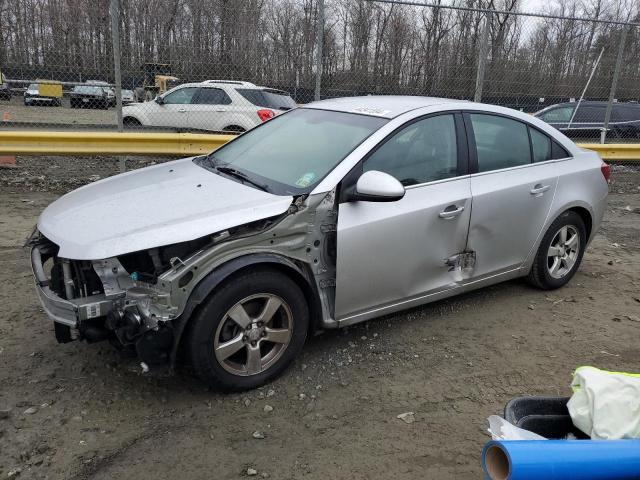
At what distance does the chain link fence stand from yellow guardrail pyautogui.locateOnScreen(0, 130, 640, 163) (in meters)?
0.54

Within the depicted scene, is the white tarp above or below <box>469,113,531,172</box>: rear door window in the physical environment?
below

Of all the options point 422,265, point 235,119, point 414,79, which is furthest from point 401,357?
point 235,119

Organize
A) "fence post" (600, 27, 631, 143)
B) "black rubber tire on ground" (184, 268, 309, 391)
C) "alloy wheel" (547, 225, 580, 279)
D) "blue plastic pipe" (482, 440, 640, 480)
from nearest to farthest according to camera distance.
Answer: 1. "blue plastic pipe" (482, 440, 640, 480)
2. "black rubber tire on ground" (184, 268, 309, 391)
3. "alloy wheel" (547, 225, 580, 279)
4. "fence post" (600, 27, 631, 143)

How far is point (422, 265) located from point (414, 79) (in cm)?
591

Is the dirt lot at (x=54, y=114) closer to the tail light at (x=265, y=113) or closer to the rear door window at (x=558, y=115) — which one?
the tail light at (x=265, y=113)

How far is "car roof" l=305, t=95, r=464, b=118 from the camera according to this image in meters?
3.92

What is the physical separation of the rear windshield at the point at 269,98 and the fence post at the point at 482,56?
300 cm

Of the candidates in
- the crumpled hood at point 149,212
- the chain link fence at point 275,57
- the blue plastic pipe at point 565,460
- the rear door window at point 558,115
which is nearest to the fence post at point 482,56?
the chain link fence at point 275,57

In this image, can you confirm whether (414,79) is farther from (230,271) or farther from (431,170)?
(230,271)

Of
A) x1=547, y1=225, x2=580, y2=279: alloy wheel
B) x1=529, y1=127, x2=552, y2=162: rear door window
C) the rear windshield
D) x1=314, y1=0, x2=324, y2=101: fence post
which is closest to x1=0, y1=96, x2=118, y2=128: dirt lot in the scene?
the rear windshield

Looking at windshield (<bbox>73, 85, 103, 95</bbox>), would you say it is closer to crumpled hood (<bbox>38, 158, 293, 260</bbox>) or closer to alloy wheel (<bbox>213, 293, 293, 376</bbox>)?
crumpled hood (<bbox>38, 158, 293, 260</bbox>)

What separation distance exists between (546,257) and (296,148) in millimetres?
2339

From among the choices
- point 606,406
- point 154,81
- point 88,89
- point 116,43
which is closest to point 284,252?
point 606,406

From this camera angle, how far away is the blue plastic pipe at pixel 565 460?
5.05ft
